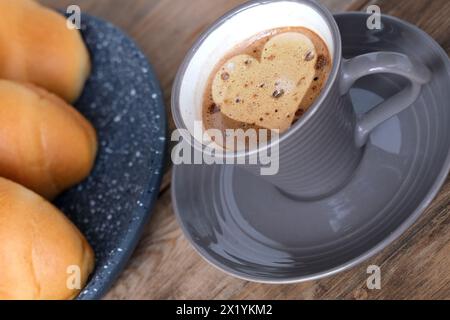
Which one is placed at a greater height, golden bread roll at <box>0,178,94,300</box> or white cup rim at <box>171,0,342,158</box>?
white cup rim at <box>171,0,342,158</box>

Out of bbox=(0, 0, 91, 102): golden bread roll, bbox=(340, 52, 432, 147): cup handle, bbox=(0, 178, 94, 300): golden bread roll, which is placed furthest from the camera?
bbox=(0, 0, 91, 102): golden bread roll

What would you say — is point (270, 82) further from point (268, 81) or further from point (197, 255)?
point (197, 255)

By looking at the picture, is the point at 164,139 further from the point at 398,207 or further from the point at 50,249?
the point at 398,207

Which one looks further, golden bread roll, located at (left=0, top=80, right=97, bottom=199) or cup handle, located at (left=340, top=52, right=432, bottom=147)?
golden bread roll, located at (left=0, top=80, right=97, bottom=199)

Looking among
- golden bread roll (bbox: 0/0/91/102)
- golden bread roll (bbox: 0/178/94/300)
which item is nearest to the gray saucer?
golden bread roll (bbox: 0/178/94/300)

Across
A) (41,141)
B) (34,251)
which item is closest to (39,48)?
(41,141)

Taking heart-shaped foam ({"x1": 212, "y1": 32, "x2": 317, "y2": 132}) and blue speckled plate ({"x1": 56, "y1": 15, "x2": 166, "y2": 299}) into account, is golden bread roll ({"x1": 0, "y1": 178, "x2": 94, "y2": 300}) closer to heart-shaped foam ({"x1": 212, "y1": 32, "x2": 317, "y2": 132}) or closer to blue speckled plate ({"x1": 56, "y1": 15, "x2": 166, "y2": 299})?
blue speckled plate ({"x1": 56, "y1": 15, "x2": 166, "y2": 299})
